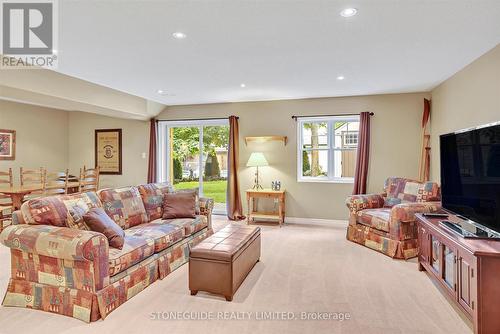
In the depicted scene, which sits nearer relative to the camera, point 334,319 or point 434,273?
point 334,319

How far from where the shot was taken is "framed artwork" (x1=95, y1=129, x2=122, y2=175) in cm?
657

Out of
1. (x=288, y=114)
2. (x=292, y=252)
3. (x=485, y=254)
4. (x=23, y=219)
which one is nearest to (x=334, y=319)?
(x=485, y=254)

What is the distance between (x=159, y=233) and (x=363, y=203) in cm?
303

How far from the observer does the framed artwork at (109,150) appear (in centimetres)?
Result: 657

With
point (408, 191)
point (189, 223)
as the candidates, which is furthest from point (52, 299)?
point (408, 191)

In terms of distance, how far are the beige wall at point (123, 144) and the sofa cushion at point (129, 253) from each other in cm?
375

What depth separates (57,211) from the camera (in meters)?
2.56

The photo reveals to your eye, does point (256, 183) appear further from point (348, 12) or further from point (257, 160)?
point (348, 12)

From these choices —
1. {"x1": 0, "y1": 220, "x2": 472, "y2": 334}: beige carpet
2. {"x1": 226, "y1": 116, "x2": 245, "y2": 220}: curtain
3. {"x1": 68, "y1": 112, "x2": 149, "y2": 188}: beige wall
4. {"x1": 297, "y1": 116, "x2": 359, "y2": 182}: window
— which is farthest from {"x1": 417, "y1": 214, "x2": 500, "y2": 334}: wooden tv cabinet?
{"x1": 68, "y1": 112, "x2": 149, "y2": 188}: beige wall

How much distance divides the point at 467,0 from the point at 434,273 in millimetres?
2416

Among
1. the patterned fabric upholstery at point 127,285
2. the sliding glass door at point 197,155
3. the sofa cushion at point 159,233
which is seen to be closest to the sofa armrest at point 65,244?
the patterned fabric upholstery at point 127,285

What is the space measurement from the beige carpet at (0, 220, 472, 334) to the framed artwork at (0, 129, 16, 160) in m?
2.99

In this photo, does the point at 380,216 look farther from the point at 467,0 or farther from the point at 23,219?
the point at 23,219

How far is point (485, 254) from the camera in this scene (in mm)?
1942
